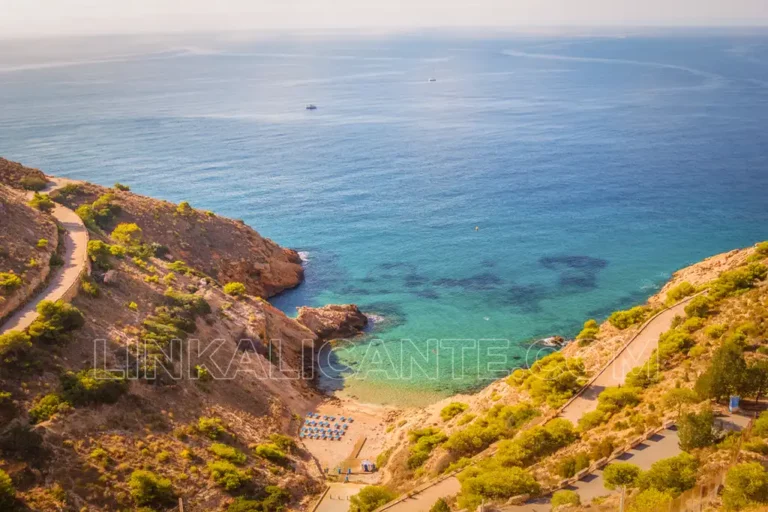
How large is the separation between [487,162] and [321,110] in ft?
213

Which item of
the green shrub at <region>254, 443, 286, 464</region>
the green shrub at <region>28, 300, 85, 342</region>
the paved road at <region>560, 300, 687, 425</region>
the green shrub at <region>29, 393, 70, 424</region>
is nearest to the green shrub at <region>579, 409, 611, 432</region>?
the paved road at <region>560, 300, 687, 425</region>

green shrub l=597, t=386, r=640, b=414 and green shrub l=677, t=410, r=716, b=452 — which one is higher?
green shrub l=677, t=410, r=716, b=452

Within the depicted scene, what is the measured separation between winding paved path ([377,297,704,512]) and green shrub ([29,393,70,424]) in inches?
685

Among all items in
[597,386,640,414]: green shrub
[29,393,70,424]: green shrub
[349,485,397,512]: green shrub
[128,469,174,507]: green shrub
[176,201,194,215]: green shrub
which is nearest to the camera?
[349,485,397,512]: green shrub

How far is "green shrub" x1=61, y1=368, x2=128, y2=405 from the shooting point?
3300 cm

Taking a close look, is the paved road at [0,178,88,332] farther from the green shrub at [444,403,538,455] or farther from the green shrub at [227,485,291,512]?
the green shrub at [444,403,538,455]

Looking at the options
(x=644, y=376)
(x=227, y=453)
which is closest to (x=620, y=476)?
(x=644, y=376)

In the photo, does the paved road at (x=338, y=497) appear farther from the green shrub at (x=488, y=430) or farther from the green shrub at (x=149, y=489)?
the green shrub at (x=149, y=489)

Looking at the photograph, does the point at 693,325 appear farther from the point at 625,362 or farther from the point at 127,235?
the point at 127,235

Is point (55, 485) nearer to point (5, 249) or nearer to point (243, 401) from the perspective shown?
point (243, 401)

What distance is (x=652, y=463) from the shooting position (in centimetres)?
2567

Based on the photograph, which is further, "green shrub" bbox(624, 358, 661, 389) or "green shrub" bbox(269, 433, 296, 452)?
"green shrub" bbox(269, 433, 296, 452)

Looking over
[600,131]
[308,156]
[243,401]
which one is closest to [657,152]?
[600,131]

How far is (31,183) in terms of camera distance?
62781 mm
